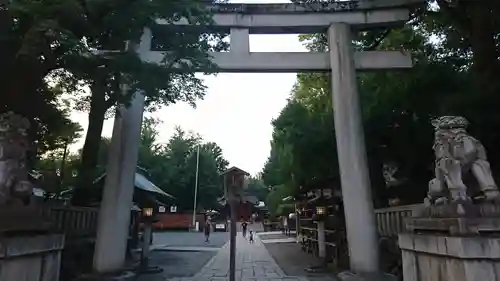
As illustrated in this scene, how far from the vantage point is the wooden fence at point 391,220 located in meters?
8.36

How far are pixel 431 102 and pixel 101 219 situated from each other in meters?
8.24

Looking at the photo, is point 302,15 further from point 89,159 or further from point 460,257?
point 460,257

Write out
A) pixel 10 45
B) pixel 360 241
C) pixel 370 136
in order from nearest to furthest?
pixel 10 45
pixel 360 241
pixel 370 136

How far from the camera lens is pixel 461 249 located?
439cm

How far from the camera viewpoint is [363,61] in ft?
34.9

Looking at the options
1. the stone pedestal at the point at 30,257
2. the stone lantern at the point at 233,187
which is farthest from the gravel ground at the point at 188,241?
the stone pedestal at the point at 30,257

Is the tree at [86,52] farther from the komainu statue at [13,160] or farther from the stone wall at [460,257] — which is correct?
the stone wall at [460,257]

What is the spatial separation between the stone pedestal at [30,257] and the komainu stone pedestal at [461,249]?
17.0 ft

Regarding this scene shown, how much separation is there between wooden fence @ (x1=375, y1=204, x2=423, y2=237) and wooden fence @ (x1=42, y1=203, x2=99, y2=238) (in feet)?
22.7

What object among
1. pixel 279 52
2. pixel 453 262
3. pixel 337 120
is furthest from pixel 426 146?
pixel 453 262

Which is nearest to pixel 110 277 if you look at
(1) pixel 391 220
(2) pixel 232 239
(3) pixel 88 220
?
(3) pixel 88 220

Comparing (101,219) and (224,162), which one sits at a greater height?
(224,162)

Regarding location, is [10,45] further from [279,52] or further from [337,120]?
[337,120]

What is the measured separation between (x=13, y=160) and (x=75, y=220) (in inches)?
163
